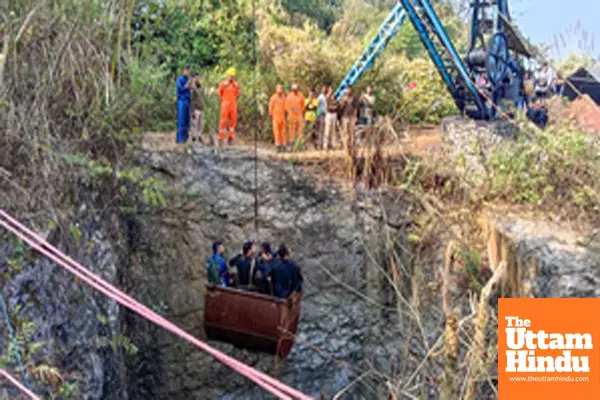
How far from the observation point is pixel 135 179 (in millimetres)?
7879

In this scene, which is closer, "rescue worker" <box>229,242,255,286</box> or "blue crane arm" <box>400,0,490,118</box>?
"rescue worker" <box>229,242,255,286</box>

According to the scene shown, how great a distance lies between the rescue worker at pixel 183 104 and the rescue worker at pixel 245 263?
280 centimetres

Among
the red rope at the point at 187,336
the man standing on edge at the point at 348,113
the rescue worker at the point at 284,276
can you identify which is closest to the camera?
the red rope at the point at 187,336

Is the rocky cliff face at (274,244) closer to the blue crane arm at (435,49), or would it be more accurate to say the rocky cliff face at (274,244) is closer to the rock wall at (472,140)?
the rock wall at (472,140)

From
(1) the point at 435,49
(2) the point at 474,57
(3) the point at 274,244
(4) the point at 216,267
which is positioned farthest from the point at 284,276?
(2) the point at 474,57

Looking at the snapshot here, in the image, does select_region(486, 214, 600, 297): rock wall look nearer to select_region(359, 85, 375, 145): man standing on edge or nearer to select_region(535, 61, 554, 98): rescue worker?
select_region(359, 85, 375, 145): man standing on edge

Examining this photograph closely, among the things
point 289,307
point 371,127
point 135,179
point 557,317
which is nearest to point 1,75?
point 135,179

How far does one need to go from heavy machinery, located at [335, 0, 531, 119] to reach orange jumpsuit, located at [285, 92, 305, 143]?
878 millimetres

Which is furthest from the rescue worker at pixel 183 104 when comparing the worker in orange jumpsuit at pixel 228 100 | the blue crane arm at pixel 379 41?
the blue crane arm at pixel 379 41

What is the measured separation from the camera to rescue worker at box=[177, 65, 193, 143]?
8133 millimetres

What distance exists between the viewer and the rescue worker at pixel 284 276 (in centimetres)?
625

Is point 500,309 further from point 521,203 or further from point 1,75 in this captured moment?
point 1,75

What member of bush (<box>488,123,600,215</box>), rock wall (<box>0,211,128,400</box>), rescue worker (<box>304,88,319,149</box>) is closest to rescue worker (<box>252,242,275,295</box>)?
rock wall (<box>0,211,128,400</box>)

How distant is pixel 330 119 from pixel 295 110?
2.07ft
